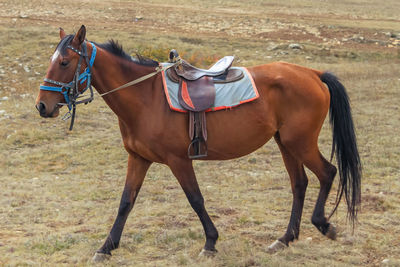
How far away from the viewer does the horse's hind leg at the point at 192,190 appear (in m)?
5.00

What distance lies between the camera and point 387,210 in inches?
252

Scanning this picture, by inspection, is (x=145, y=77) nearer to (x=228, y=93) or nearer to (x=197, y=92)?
(x=197, y=92)

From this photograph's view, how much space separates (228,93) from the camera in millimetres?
5195

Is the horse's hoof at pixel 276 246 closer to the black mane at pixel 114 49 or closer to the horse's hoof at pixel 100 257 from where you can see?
the horse's hoof at pixel 100 257

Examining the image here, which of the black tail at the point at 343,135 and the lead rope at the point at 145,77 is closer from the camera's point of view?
the lead rope at the point at 145,77

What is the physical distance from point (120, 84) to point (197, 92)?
803mm

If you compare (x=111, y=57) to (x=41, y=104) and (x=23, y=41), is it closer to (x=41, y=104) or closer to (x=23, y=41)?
(x=41, y=104)

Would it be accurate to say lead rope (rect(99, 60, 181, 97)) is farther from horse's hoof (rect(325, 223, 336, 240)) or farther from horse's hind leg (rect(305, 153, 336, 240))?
horse's hoof (rect(325, 223, 336, 240))

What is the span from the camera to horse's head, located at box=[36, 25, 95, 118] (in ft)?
15.1

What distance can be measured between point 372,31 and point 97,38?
54.8 ft

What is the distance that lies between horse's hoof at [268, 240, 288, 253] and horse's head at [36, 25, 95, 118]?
2651 mm

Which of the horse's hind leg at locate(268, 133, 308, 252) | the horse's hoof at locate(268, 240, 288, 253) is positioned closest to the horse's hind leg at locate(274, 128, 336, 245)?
the horse's hind leg at locate(268, 133, 308, 252)

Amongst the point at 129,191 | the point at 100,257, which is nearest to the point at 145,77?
the point at 129,191

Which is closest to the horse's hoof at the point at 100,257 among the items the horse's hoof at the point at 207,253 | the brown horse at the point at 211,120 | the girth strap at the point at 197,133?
the brown horse at the point at 211,120
